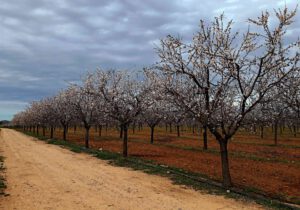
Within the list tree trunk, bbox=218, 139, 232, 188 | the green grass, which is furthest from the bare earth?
tree trunk, bbox=218, 139, 232, 188

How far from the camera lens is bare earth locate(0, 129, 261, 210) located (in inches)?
488

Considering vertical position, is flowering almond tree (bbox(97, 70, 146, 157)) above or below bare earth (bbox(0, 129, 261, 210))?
above

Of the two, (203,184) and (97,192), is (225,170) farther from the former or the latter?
(97,192)

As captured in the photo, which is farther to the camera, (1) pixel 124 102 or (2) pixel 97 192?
(1) pixel 124 102

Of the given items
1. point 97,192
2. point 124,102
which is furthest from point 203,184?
point 124,102

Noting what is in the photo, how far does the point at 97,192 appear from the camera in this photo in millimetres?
14383

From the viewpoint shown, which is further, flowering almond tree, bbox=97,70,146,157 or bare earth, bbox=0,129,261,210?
flowering almond tree, bbox=97,70,146,157

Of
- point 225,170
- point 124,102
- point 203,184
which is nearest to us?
point 225,170

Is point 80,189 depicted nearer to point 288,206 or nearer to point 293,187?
point 288,206

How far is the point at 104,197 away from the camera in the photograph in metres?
13.5

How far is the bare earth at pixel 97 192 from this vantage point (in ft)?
40.7

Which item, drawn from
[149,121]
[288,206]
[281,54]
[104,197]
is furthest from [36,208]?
[149,121]

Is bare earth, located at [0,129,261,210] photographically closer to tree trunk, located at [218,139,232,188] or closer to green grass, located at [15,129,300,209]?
green grass, located at [15,129,300,209]

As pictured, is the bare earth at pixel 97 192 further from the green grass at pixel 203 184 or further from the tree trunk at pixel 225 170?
the tree trunk at pixel 225 170
